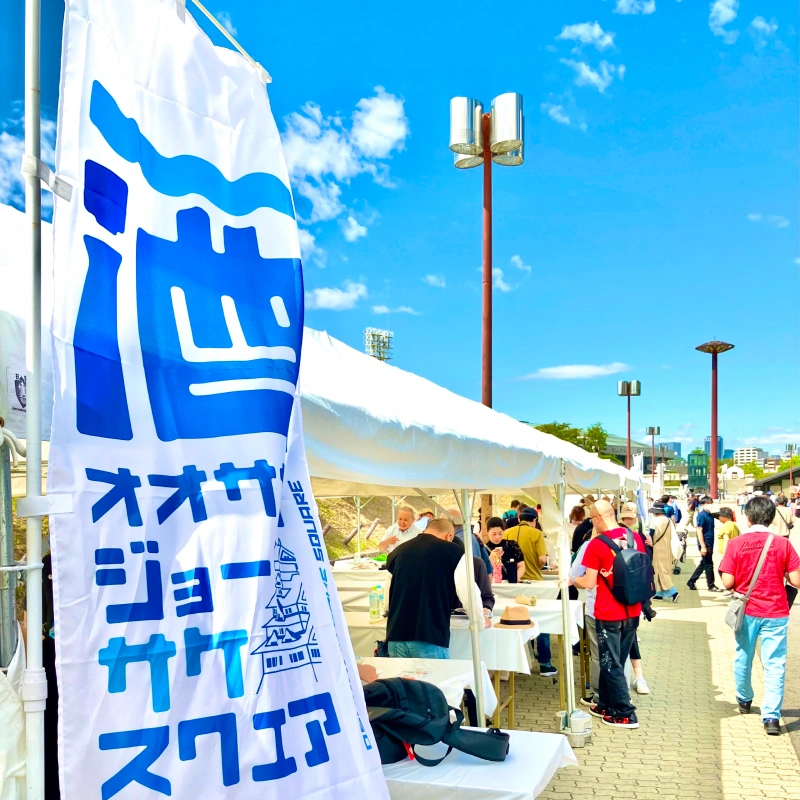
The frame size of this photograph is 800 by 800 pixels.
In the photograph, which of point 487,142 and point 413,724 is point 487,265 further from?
point 413,724

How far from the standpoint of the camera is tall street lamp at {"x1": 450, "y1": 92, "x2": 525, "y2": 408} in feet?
53.9

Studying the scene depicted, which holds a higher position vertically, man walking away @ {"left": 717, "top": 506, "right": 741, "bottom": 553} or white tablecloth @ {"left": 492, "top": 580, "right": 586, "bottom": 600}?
man walking away @ {"left": 717, "top": 506, "right": 741, "bottom": 553}

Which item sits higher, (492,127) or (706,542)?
(492,127)

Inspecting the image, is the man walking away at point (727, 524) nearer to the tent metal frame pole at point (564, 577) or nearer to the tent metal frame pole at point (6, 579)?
the tent metal frame pole at point (564, 577)

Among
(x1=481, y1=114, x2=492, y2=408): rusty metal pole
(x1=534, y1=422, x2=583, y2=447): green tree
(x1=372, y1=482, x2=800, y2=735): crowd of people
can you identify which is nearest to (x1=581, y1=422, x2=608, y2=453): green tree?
(x1=534, y1=422, x2=583, y2=447): green tree

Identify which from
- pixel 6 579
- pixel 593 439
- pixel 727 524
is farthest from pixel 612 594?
pixel 593 439

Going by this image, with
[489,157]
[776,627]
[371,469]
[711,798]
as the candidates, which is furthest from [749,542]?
[489,157]

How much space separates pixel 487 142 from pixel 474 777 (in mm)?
15300

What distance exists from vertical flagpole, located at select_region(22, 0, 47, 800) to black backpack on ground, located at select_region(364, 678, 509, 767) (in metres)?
2.08

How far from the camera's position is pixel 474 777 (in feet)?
11.7

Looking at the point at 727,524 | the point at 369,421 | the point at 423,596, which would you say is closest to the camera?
the point at 369,421

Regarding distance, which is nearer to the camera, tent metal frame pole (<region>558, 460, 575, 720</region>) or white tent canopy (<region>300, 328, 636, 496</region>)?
white tent canopy (<region>300, 328, 636, 496</region>)

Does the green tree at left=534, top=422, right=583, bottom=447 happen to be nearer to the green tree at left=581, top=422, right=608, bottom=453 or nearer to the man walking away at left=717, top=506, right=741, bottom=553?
the green tree at left=581, top=422, right=608, bottom=453

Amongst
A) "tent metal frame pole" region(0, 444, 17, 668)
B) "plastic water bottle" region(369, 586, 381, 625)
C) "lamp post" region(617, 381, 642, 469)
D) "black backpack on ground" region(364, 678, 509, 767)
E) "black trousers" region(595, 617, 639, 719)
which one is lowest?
"black trousers" region(595, 617, 639, 719)
